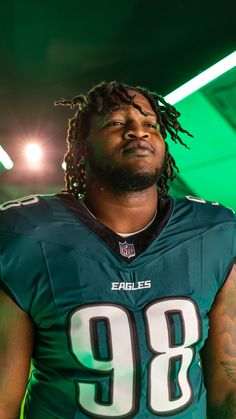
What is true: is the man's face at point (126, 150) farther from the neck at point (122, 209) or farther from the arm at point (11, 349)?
the arm at point (11, 349)

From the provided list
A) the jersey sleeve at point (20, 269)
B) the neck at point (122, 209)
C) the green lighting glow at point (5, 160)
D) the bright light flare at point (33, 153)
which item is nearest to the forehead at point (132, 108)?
the neck at point (122, 209)

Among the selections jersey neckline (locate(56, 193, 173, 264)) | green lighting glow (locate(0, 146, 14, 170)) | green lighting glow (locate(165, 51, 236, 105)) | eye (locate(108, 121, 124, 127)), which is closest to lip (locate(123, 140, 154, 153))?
eye (locate(108, 121, 124, 127))

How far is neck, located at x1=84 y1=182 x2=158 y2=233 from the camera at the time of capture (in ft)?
4.20

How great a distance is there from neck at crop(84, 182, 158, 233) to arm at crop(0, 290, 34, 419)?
379mm

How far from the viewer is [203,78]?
10.9 ft

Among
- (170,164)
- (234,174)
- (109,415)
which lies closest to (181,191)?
(234,174)

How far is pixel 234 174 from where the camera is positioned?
455cm

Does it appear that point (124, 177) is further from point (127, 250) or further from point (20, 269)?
point (20, 269)

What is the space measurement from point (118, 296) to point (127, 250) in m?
0.15

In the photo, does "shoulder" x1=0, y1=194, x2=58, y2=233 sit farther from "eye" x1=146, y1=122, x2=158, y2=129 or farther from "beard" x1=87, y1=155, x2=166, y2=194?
"eye" x1=146, y1=122, x2=158, y2=129

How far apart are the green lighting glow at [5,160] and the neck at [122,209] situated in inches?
144

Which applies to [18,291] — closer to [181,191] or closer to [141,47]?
[141,47]

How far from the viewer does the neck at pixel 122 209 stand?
1.28 metres

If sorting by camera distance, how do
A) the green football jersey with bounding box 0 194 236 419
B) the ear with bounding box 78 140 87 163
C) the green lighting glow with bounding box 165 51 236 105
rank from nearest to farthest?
the green football jersey with bounding box 0 194 236 419
the ear with bounding box 78 140 87 163
the green lighting glow with bounding box 165 51 236 105
